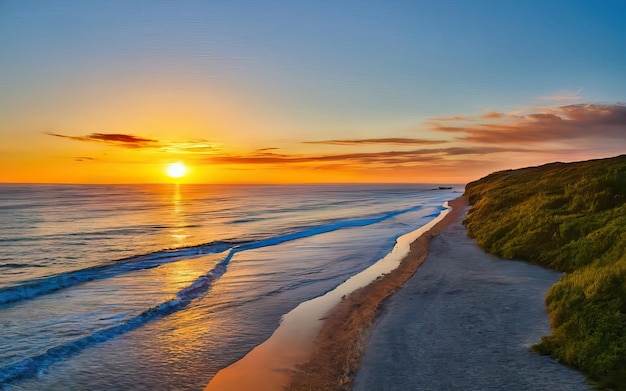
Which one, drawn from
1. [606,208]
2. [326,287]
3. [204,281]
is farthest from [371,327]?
[606,208]

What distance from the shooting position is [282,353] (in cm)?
1155

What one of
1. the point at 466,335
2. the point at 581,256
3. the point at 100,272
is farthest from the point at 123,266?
the point at 581,256

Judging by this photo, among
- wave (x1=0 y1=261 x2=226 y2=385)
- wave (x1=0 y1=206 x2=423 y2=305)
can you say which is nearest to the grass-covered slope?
wave (x1=0 y1=261 x2=226 y2=385)

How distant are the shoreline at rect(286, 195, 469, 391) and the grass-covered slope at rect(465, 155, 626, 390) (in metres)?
4.32

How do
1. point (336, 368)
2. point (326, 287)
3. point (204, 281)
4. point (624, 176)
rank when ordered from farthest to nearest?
point (624, 176) < point (204, 281) < point (326, 287) < point (336, 368)

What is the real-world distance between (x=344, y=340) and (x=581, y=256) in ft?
36.3

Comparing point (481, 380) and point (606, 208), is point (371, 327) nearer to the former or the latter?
point (481, 380)

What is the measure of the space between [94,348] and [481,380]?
10449 mm

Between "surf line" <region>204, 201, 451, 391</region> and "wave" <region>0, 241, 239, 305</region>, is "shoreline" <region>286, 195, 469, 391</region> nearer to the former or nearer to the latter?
"surf line" <region>204, 201, 451, 391</region>

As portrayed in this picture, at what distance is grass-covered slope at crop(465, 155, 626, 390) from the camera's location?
350 inches

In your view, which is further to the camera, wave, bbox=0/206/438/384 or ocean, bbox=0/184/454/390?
wave, bbox=0/206/438/384

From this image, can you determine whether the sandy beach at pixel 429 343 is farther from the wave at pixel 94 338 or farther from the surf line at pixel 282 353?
the wave at pixel 94 338

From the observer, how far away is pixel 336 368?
9.92 m

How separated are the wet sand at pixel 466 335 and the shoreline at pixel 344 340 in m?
0.33
